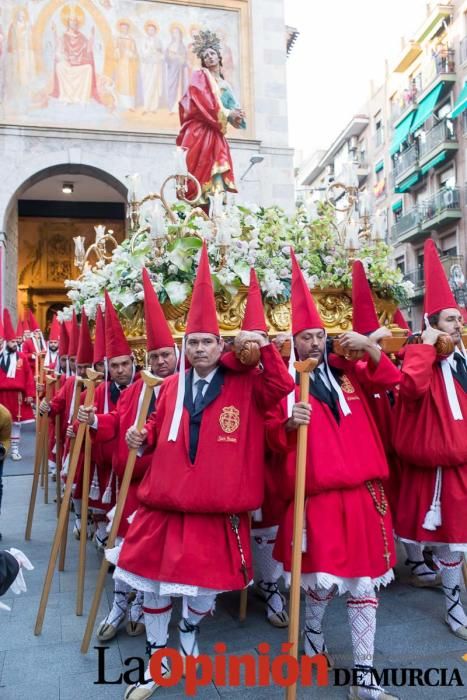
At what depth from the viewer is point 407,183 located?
3016cm

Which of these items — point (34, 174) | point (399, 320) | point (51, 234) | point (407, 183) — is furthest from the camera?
point (407, 183)

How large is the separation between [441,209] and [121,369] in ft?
84.1

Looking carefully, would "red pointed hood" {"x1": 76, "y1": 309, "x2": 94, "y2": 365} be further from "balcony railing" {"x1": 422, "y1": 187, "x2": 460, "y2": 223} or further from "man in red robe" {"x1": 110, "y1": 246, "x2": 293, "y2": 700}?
"balcony railing" {"x1": 422, "y1": 187, "x2": 460, "y2": 223}

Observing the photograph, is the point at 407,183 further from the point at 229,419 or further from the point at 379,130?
the point at 229,419

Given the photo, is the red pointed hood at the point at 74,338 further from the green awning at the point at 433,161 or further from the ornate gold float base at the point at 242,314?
the green awning at the point at 433,161

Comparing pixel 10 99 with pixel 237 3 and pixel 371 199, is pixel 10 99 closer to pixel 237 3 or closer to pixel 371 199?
pixel 237 3

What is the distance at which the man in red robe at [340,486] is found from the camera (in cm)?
279

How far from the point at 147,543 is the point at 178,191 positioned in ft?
11.3

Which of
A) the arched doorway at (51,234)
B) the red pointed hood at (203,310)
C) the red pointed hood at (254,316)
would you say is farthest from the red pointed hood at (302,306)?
the arched doorway at (51,234)

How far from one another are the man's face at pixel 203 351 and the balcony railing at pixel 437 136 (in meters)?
26.7

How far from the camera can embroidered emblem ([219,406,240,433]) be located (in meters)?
2.93

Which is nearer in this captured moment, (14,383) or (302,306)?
(302,306)

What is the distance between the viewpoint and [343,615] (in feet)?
12.3

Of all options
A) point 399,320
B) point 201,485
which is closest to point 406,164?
point 399,320
